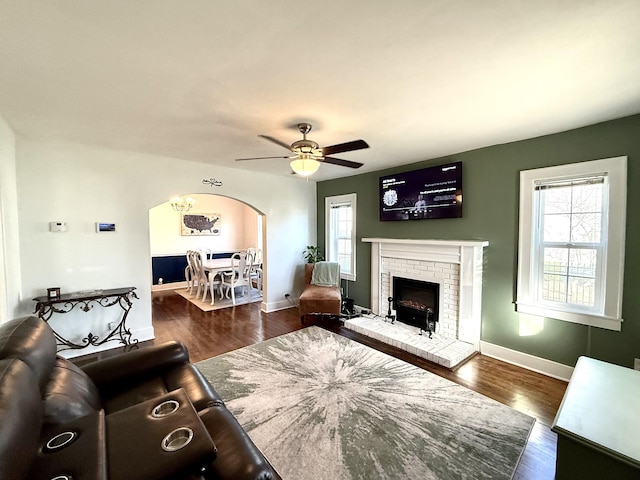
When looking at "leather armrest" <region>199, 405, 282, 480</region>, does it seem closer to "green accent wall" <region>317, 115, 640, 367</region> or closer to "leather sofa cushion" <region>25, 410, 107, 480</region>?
"leather sofa cushion" <region>25, 410, 107, 480</region>

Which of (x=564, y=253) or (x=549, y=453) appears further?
(x=564, y=253)

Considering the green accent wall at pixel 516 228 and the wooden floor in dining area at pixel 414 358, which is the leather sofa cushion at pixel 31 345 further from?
the green accent wall at pixel 516 228

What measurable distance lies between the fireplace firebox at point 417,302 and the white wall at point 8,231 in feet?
14.9

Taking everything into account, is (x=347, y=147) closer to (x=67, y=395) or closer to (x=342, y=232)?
(x=67, y=395)

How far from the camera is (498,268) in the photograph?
3.28m

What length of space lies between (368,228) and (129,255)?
373cm

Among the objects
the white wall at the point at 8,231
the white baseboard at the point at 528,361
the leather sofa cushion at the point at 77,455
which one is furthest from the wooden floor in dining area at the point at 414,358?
the leather sofa cushion at the point at 77,455

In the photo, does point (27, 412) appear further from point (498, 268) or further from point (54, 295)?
point (498, 268)

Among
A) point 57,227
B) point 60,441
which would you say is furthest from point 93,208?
point 60,441

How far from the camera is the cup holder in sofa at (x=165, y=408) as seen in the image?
124 cm

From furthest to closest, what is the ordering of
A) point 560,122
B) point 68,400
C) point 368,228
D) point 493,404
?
point 368,228 < point 560,122 < point 493,404 < point 68,400

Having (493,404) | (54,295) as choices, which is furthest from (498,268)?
(54,295)

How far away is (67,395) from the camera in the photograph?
1.40 meters

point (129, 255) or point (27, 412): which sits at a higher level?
point (129, 255)
